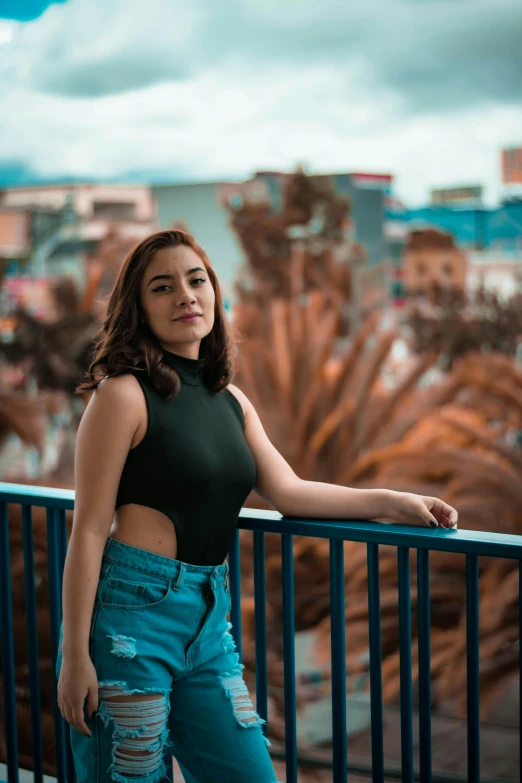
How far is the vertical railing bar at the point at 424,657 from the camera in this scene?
1467 millimetres

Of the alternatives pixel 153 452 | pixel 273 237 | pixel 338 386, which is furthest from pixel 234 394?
pixel 273 237

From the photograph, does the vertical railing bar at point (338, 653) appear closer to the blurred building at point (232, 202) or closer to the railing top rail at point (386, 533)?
the railing top rail at point (386, 533)

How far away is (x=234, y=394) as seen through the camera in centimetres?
169

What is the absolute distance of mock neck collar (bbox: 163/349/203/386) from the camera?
1.58 m

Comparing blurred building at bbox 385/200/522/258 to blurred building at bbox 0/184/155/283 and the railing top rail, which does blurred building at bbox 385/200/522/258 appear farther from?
the railing top rail

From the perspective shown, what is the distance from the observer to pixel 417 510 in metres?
1.53

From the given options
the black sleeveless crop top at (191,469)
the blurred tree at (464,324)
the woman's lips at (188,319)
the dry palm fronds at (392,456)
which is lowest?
the dry palm fronds at (392,456)

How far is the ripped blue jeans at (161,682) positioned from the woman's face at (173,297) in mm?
380

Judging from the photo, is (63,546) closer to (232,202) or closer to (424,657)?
(424,657)

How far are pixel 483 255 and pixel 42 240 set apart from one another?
50.9 ft

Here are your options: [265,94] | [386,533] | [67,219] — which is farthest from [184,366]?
[265,94]

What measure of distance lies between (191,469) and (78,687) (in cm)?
39

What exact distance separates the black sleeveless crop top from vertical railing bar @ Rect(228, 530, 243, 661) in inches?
6.0

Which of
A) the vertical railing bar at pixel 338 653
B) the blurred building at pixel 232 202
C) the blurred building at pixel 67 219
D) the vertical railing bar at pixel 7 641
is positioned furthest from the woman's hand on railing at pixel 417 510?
the blurred building at pixel 232 202
